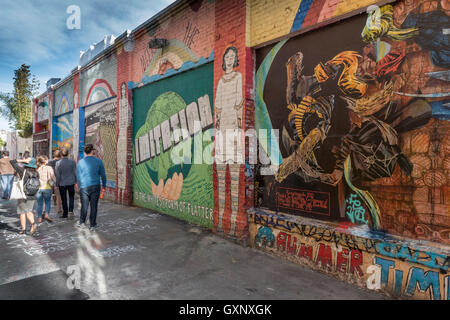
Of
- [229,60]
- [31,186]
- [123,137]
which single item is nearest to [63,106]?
[123,137]

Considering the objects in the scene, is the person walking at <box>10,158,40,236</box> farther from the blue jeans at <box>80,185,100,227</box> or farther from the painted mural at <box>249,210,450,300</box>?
the painted mural at <box>249,210,450,300</box>

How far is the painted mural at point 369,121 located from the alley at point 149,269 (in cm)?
96

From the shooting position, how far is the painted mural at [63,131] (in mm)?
14195

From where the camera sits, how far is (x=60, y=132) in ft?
51.4

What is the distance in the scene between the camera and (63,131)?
15.2 metres

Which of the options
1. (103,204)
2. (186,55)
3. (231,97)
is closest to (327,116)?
(231,97)

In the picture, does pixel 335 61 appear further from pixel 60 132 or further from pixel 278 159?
pixel 60 132

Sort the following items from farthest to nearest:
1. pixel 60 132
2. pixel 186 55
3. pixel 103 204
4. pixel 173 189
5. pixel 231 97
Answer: pixel 60 132 < pixel 103 204 < pixel 173 189 < pixel 186 55 < pixel 231 97

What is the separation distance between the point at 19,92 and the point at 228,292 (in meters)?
38.1

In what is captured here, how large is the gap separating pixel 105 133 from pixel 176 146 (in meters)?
4.60

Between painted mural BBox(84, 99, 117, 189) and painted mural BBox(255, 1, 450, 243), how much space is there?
708 centimetres

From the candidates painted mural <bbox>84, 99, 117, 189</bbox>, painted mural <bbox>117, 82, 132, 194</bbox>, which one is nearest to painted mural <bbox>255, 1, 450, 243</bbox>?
painted mural <bbox>117, 82, 132, 194</bbox>

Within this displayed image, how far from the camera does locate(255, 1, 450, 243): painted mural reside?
3.25m

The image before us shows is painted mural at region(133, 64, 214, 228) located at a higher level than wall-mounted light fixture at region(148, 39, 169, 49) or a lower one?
lower
